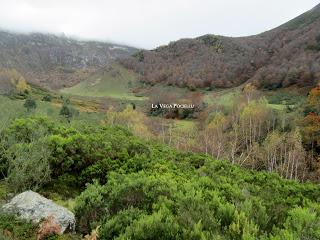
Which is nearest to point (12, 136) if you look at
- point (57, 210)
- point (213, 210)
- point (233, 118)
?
point (57, 210)

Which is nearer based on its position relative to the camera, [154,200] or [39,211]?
[154,200]

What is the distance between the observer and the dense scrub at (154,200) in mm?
8359

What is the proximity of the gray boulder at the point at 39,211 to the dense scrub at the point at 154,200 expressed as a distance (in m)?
0.37

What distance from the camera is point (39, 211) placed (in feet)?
36.4

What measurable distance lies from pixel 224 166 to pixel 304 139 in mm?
45341

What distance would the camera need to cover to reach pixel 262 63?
18825 cm

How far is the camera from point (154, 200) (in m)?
10.7

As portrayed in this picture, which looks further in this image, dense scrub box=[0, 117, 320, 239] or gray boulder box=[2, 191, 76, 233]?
gray boulder box=[2, 191, 76, 233]

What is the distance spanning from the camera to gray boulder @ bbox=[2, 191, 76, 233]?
1078cm

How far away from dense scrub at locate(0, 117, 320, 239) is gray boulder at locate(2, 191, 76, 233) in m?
0.37

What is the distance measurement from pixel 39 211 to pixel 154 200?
3077 millimetres

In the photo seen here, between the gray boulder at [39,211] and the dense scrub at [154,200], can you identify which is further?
the gray boulder at [39,211]

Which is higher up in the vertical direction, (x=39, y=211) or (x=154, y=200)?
(x=154, y=200)

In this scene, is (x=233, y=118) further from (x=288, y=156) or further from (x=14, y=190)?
(x=14, y=190)
